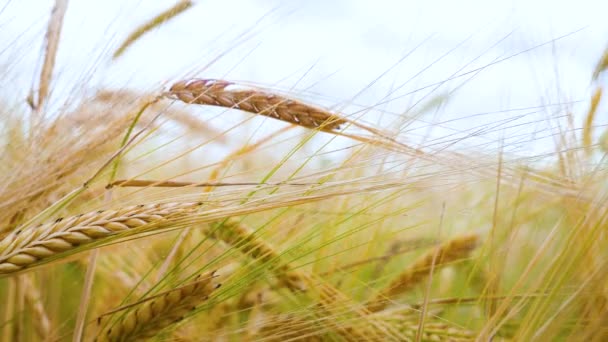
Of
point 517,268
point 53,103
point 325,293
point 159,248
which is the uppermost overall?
point 53,103

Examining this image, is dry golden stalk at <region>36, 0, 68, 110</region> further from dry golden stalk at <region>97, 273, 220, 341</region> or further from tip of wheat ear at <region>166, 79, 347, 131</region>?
dry golden stalk at <region>97, 273, 220, 341</region>

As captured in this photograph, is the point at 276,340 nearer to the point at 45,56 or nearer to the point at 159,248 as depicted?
the point at 159,248

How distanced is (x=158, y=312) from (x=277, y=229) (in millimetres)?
173

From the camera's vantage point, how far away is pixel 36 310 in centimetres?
100

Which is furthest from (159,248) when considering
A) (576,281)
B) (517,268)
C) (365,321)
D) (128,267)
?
(576,281)

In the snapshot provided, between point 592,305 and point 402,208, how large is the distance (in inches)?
10.0

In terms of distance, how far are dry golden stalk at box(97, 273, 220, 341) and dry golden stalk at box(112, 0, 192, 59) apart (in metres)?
0.43

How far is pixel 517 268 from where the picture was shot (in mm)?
1003

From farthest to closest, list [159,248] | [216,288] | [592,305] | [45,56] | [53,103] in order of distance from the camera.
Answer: [159,248] < [45,56] < [53,103] < [216,288] < [592,305]

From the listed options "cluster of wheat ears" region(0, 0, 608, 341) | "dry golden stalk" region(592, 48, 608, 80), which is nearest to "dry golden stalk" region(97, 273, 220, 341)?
"cluster of wheat ears" region(0, 0, 608, 341)

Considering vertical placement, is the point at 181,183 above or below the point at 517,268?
above

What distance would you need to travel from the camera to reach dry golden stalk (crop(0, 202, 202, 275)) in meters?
0.63

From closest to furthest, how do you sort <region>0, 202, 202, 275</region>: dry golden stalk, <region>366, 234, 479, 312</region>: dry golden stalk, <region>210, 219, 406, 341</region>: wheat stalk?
<region>0, 202, 202, 275</region>: dry golden stalk, <region>210, 219, 406, 341</region>: wheat stalk, <region>366, 234, 479, 312</region>: dry golden stalk

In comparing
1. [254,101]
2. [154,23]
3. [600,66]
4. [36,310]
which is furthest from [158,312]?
[600,66]
